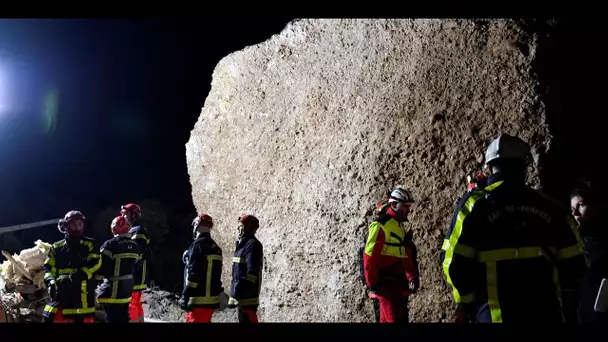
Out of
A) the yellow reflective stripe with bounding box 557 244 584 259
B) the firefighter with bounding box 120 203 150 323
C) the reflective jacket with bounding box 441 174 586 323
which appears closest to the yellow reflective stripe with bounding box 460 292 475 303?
the reflective jacket with bounding box 441 174 586 323

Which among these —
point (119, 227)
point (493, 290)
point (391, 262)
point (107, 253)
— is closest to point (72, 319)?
point (107, 253)

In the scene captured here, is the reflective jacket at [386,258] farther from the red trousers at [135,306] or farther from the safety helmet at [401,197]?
the red trousers at [135,306]

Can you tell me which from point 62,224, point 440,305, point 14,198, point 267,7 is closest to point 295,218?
point 440,305

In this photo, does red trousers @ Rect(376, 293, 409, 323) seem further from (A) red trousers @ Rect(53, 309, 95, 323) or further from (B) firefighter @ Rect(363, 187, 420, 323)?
(A) red trousers @ Rect(53, 309, 95, 323)

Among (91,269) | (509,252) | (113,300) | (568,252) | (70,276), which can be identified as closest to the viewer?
(509,252)

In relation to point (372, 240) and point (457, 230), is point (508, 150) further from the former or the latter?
point (372, 240)

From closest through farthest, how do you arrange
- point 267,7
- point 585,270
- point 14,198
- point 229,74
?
1. point 267,7
2. point 585,270
3. point 229,74
4. point 14,198

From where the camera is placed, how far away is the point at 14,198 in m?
21.8

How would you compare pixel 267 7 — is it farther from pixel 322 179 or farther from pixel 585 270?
pixel 322 179

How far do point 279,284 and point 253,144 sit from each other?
2583mm

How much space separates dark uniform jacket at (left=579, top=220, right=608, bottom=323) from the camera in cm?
360

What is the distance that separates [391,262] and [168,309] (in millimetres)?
6874

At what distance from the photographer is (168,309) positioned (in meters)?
11.6

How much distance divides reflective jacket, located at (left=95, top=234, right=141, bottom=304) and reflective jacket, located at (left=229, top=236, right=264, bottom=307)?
1.35m
